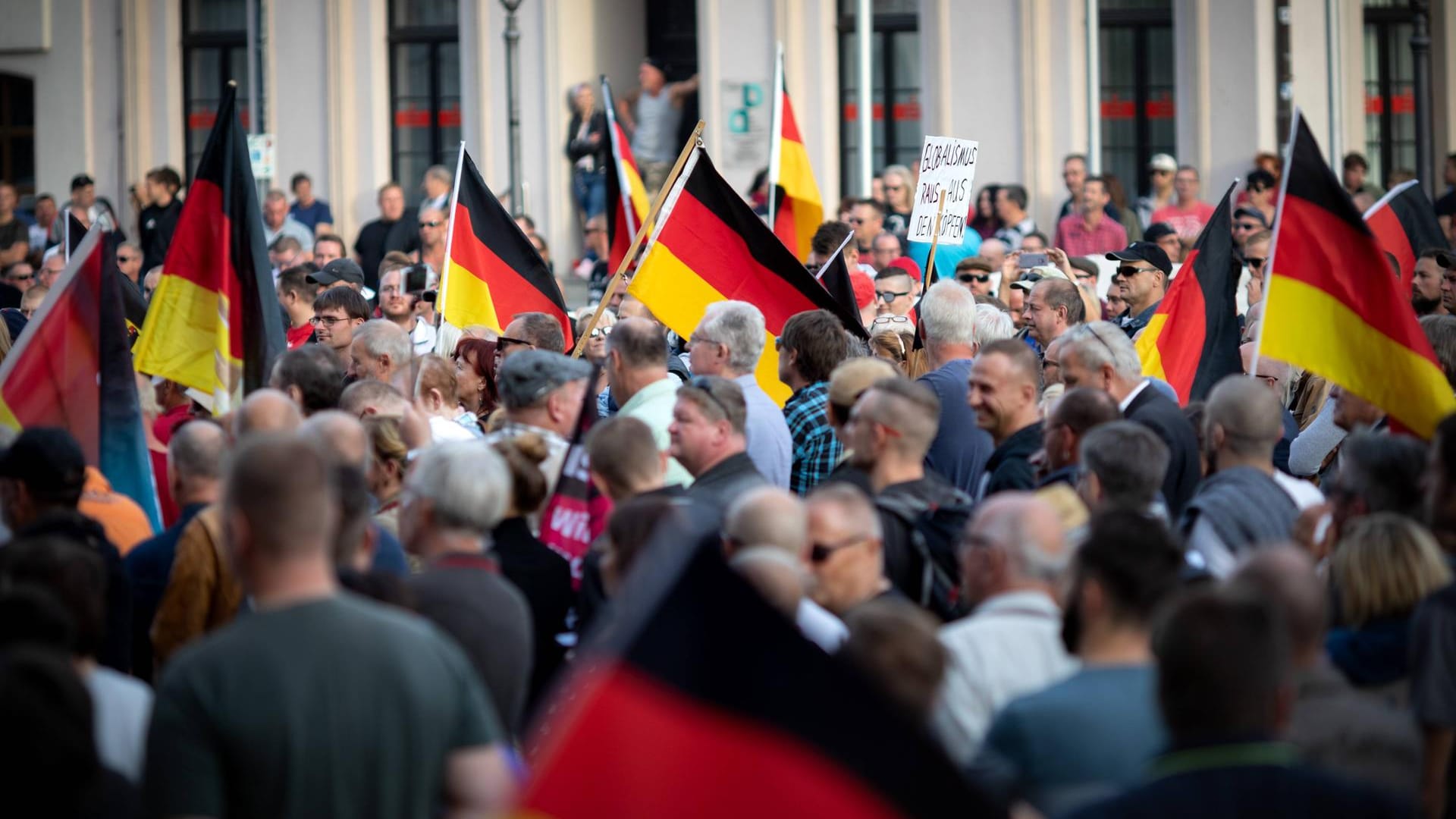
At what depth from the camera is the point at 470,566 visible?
5.31 meters

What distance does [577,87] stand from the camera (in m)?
23.1

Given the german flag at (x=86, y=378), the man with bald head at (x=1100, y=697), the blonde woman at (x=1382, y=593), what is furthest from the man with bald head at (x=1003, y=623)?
the german flag at (x=86, y=378)

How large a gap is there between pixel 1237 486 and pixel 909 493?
1026 millimetres

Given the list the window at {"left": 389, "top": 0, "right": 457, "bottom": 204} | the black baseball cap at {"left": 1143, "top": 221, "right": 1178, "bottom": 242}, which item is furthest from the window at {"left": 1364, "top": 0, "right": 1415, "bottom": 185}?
the window at {"left": 389, "top": 0, "right": 457, "bottom": 204}

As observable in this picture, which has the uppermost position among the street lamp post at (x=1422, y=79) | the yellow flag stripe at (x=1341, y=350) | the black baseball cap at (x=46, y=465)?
the street lamp post at (x=1422, y=79)

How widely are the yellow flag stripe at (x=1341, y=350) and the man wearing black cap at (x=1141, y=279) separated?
3.28 m

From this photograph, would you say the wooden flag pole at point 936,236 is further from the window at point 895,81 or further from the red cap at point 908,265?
the window at point 895,81

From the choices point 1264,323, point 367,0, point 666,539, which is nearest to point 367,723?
point 666,539

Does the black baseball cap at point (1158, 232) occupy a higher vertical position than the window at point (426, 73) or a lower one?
lower

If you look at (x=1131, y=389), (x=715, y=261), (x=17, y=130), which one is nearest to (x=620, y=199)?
(x=715, y=261)

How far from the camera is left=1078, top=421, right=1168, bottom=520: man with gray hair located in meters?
6.04

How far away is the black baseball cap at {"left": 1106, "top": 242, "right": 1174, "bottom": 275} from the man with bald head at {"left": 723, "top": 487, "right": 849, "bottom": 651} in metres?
6.15

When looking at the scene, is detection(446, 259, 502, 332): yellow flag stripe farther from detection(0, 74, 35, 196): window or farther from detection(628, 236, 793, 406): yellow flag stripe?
detection(0, 74, 35, 196): window

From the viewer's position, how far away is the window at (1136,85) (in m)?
23.5
